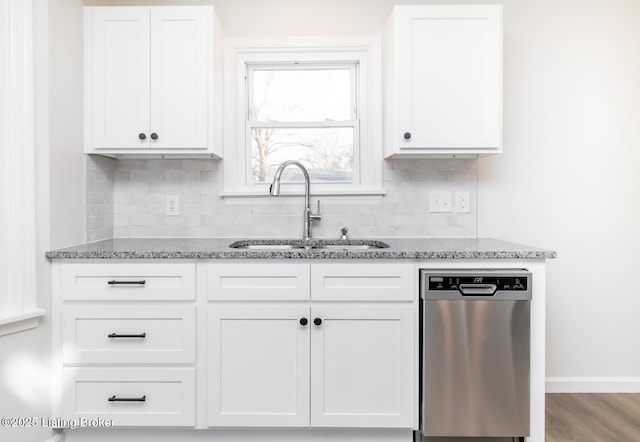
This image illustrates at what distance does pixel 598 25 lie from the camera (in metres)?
2.55

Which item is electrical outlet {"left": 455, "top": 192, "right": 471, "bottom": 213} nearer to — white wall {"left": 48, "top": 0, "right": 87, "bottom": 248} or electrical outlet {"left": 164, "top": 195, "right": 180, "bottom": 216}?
electrical outlet {"left": 164, "top": 195, "right": 180, "bottom": 216}

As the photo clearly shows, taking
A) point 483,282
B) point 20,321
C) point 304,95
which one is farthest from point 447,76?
point 20,321

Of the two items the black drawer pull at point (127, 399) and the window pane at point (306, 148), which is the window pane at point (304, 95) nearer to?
the window pane at point (306, 148)

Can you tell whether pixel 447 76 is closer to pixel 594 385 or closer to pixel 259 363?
pixel 259 363

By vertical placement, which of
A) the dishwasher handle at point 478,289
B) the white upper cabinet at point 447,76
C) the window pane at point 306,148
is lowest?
the dishwasher handle at point 478,289

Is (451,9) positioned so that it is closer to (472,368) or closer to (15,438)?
(472,368)

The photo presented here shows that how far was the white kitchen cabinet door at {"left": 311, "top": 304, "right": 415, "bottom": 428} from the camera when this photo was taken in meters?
1.90

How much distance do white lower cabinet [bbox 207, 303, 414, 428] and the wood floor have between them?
0.91 m

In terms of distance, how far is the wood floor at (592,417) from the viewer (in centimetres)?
213

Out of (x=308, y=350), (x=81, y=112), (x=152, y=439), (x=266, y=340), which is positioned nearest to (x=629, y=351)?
(x=308, y=350)

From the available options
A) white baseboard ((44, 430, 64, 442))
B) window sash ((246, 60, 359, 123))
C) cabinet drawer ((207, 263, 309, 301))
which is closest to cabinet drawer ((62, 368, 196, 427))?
white baseboard ((44, 430, 64, 442))

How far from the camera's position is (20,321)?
5.83 feet

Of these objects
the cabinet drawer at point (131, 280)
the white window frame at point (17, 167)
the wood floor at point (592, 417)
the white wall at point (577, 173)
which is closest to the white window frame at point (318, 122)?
the white wall at point (577, 173)

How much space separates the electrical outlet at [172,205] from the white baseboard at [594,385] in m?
2.42
